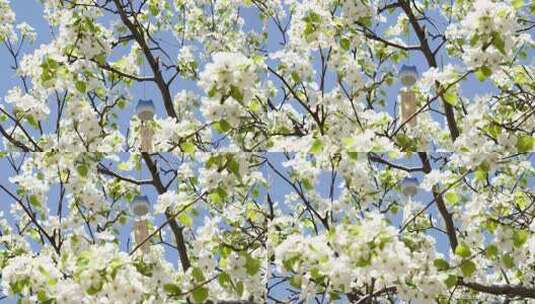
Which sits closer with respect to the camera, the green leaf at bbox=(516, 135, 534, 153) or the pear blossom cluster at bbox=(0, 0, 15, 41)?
the green leaf at bbox=(516, 135, 534, 153)

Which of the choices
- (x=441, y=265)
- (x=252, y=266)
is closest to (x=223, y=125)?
(x=252, y=266)

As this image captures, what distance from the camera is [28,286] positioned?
2.60 meters

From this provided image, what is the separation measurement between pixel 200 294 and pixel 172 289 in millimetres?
82

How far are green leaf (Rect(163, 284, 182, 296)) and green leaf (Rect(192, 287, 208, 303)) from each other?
44 millimetres

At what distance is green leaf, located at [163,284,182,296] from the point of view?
8.28 ft

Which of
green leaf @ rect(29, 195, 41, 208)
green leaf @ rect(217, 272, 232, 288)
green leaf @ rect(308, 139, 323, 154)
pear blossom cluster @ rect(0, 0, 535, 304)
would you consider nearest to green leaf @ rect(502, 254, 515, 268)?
pear blossom cluster @ rect(0, 0, 535, 304)

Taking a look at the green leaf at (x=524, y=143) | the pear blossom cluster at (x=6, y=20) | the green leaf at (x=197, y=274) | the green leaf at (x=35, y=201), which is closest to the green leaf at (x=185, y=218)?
the green leaf at (x=197, y=274)

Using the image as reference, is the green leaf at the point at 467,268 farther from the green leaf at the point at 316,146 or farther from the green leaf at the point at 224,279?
the green leaf at the point at 224,279

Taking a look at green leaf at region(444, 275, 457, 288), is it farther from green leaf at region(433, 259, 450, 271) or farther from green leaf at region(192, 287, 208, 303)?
green leaf at region(192, 287, 208, 303)

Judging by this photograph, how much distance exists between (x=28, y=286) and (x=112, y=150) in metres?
1.01

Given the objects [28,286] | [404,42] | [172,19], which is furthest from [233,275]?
[172,19]

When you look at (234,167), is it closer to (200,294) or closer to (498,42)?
(200,294)

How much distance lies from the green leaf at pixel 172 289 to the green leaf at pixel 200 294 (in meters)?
0.04

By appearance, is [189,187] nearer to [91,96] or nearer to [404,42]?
[91,96]
